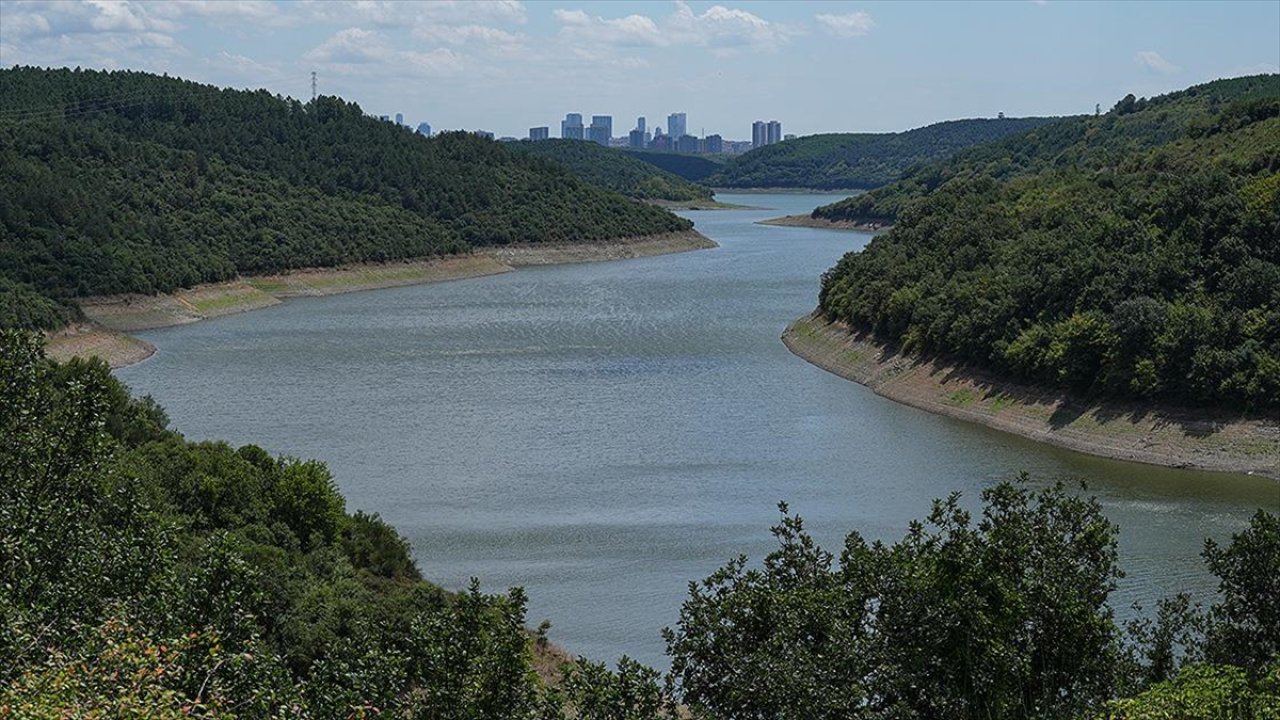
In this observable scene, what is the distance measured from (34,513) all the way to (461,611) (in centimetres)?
434

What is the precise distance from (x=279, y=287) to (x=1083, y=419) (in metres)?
56.6

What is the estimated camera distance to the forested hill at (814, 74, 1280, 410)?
41250mm

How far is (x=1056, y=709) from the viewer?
1502 cm

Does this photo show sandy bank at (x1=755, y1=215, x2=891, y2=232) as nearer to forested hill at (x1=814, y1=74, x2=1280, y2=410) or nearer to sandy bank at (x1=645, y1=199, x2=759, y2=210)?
sandy bank at (x1=645, y1=199, x2=759, y2=210)

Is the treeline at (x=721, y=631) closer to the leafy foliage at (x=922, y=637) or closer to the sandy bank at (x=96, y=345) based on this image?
the leafy foliage at (x=922, y=637)

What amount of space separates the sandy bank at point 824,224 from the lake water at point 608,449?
67683mm

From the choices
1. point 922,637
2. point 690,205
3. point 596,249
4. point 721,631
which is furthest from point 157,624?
point 690,205

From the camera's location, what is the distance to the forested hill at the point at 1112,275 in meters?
41.2

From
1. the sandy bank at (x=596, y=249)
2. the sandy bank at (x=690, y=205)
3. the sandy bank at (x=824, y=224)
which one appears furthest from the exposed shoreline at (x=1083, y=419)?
the sandy bank at (x=690, y=205)

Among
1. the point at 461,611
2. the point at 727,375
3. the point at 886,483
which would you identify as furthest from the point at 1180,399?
the point at 461,611

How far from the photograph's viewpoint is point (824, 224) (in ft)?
500


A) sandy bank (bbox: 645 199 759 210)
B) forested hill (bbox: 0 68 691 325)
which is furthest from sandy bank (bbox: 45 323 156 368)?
sandy bank (bbox: 645 199 759 210)

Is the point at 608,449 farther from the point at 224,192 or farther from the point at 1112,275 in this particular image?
the point at 224,192

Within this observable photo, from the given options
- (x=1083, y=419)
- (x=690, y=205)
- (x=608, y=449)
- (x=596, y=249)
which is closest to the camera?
(x=608, y=449)
